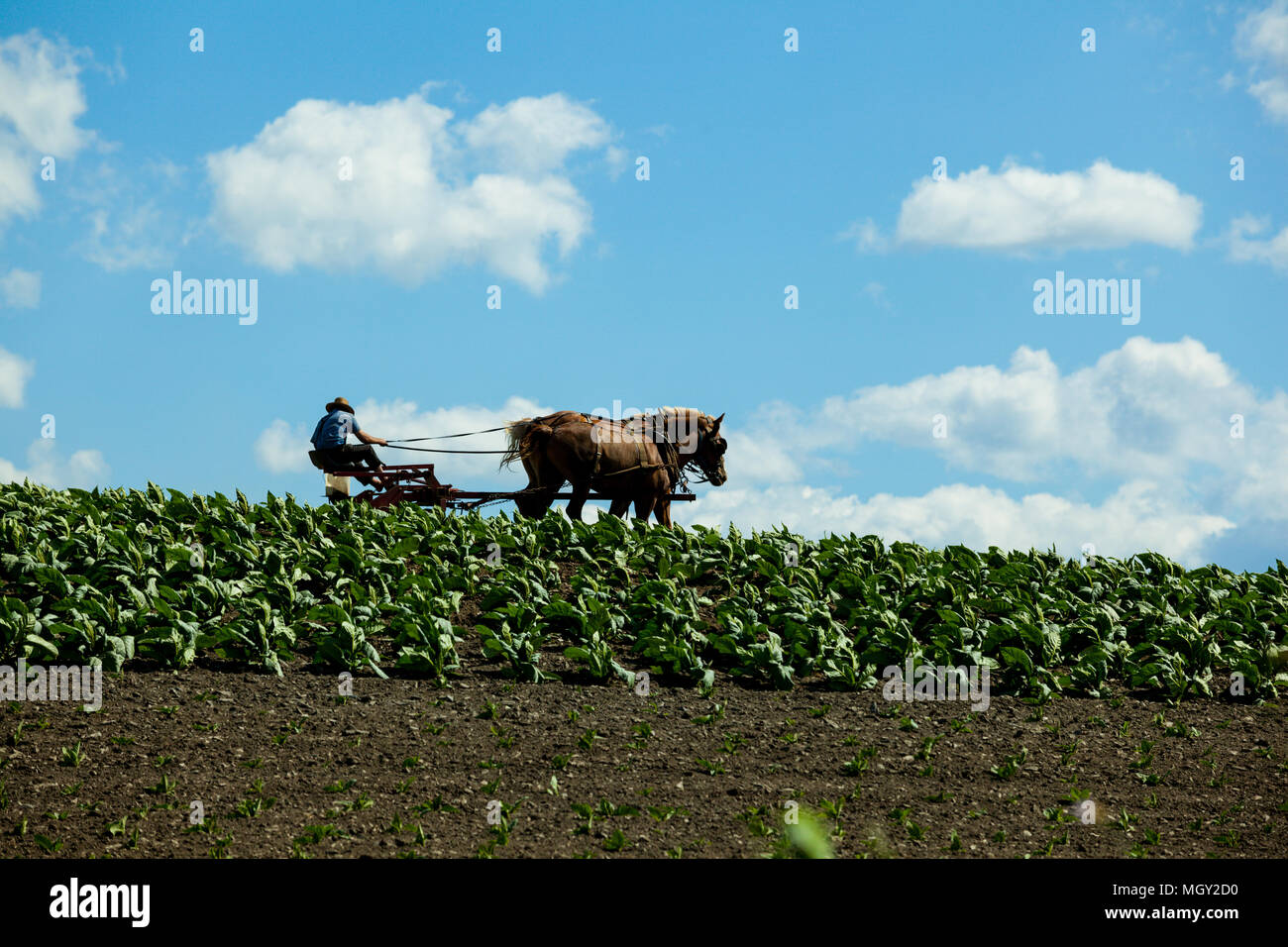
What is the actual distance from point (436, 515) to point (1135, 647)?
27.0ft

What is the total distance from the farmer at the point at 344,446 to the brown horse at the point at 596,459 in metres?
2.29

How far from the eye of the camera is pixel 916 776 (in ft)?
25.4

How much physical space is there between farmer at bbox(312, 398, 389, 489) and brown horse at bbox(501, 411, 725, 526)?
229 cm

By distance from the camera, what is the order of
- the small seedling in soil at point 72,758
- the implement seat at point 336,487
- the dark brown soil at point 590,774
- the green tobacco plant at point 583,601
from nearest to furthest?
the dark brown soil at point 590,774, the small seedling in soil at point 72,758, the green tobacco plant at point 583,601, the implement seat at point 336,487

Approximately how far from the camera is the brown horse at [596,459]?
670 inches

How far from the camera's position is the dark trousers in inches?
637

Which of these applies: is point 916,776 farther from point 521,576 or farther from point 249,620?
point 249,620

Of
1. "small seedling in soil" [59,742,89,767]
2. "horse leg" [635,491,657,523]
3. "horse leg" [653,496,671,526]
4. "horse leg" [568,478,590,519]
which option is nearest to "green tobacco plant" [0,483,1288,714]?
"small seedling in soil" [59,742,89,767]

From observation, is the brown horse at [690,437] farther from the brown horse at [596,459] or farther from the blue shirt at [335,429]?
the blue shirt at [335,429]

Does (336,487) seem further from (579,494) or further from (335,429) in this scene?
(579,494)

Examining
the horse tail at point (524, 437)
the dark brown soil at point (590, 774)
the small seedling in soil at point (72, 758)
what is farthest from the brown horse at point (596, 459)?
the small seedling in soil at point (72, 758)

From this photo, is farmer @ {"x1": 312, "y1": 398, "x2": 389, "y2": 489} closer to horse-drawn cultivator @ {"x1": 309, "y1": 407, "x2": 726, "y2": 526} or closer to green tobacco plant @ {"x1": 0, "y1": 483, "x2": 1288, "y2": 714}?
horse-drawn cultivator @ {"x1": 309, "y1": 407, "x2": 726, "y2": 526}

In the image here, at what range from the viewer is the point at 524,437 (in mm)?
17641
